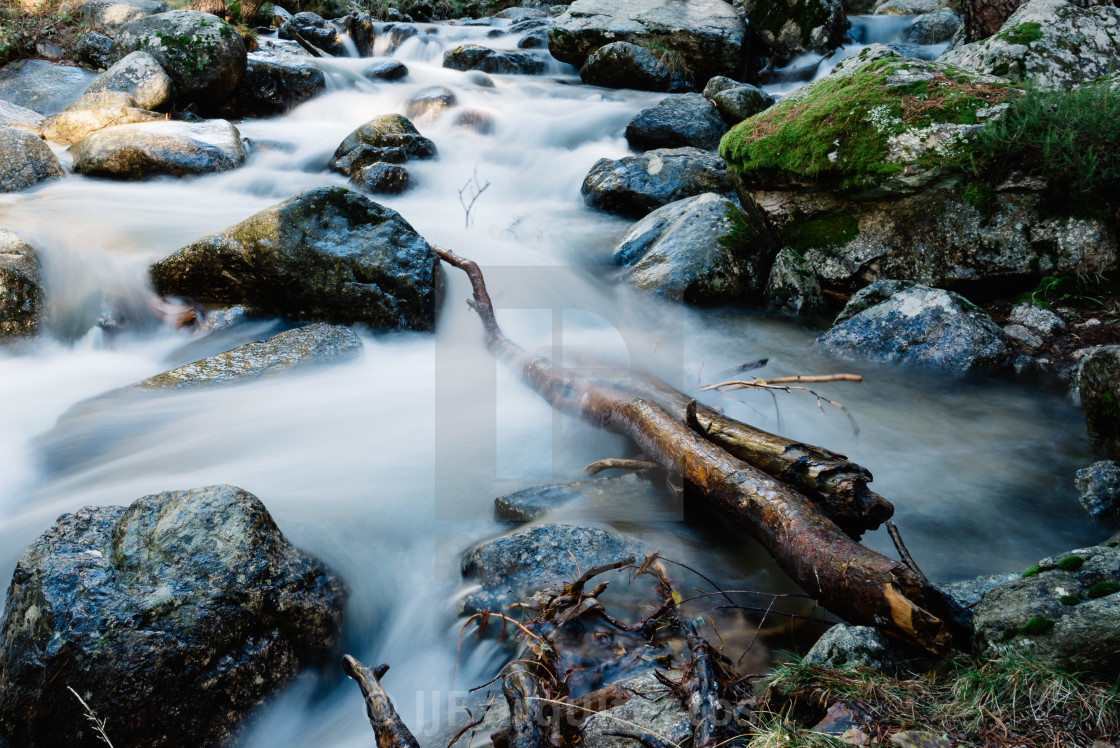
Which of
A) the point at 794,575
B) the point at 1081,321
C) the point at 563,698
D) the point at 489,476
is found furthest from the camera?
the point at 1081,321

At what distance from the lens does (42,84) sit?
10562 mm

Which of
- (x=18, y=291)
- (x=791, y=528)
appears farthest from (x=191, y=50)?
(x=791, y=528)

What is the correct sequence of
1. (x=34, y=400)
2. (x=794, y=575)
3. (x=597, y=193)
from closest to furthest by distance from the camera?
(x=794, y=575) < (x=34, y=400) < (x=597, y=193)

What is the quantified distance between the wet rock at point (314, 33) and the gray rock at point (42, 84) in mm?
4657

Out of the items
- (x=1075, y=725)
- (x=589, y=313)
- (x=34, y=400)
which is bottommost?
(x=34, y=400)

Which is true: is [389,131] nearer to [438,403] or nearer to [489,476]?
[438,403]

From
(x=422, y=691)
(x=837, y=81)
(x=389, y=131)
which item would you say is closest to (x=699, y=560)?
(x=422, y=691)

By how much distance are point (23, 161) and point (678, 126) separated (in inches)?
339

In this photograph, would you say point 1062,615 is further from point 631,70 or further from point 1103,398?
point 631,70

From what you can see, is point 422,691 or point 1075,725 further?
point 422,691

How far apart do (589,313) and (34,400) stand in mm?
4419

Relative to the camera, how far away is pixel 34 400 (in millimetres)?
4641

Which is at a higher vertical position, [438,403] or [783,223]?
[783,223]

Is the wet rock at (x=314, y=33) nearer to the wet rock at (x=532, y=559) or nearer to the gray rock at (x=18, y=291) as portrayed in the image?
the gray rock at (x=18, y=291)
